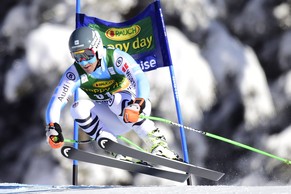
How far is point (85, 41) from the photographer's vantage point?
7.46 m

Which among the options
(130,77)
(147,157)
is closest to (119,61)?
(130,77)

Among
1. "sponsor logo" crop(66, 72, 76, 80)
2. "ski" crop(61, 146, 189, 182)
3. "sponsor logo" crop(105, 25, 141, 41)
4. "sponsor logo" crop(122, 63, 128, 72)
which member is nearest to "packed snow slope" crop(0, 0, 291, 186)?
"sponsor logo" crop(105, 25, 141, 41)

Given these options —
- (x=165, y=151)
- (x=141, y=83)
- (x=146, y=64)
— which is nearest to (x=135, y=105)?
(x=141, y=83)

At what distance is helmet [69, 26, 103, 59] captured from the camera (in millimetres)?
7457

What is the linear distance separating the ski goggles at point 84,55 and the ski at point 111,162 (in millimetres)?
762

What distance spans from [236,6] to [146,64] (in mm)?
4087

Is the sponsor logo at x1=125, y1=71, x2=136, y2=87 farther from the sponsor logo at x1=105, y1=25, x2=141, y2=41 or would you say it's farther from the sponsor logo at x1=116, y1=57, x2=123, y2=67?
the sponsor logo at x1=105, y1=25, x2=141, y2=41

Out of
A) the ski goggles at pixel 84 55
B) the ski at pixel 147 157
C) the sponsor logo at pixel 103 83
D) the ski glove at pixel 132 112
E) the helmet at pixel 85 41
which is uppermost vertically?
the helmet at pixel 85 41

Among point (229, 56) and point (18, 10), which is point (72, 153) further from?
point (18, 10)

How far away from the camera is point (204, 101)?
1159 centimetres

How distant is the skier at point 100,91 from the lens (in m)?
7.48

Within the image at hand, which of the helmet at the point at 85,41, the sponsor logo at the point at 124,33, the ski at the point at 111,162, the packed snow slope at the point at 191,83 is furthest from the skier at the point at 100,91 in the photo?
the packed snow slope at the point at 191,83

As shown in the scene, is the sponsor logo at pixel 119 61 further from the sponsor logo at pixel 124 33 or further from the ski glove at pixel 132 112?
the sponsor logo at pixel 124 33

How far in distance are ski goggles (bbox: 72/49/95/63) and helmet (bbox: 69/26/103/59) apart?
1.2 inches
